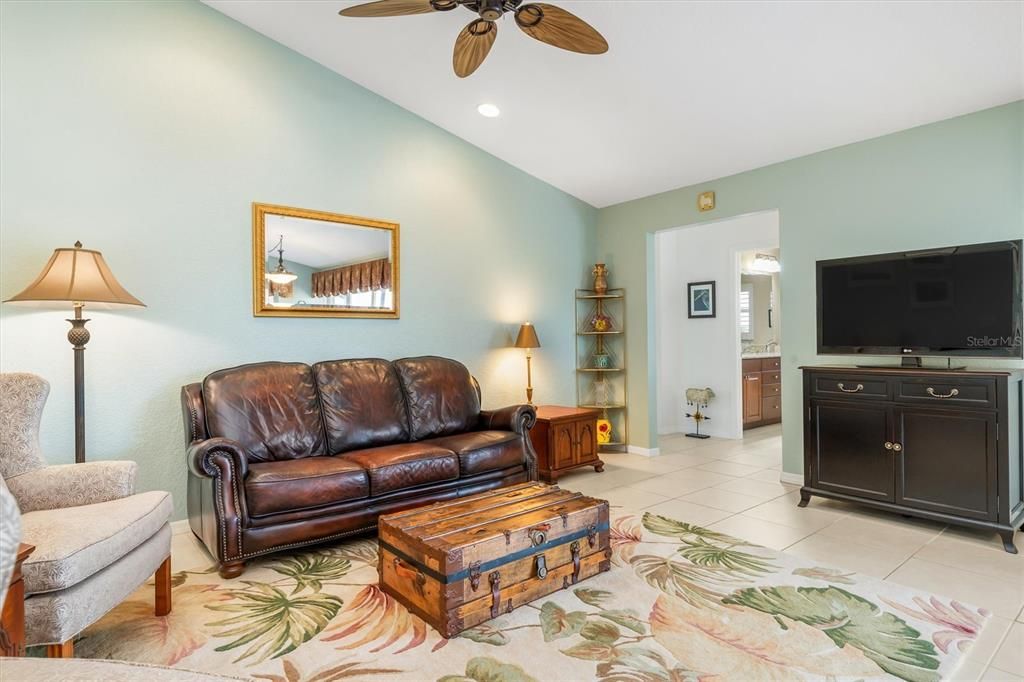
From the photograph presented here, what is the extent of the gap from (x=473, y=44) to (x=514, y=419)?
236 centimetres

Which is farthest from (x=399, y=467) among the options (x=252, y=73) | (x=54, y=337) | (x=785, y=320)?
(x=785, y=320)

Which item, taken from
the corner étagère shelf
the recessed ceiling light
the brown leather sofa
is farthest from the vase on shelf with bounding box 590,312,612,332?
the recessed ceiling light

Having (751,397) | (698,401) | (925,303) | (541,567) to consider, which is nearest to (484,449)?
(541,567)

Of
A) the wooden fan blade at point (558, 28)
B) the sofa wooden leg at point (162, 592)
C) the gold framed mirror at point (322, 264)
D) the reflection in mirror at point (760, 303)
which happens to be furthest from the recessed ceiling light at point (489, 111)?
the reflection in mirror at point (760, 303)

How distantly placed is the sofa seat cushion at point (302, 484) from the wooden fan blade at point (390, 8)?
2.24 metres

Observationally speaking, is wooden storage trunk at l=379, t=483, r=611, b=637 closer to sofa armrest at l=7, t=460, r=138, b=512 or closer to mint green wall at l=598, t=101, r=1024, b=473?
sofa armrest at l=7, t=460, r=138, b=512

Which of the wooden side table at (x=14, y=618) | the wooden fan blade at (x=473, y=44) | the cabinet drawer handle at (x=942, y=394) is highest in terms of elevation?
the wooden fan blade at (x=473, y=44)

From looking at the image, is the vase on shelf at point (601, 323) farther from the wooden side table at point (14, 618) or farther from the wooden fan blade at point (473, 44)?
the wooden side table at point (14, 618)

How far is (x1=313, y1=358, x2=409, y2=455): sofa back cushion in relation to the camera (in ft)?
12.0

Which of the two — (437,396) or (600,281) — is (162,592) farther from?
(600,281)

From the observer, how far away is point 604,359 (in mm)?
5637

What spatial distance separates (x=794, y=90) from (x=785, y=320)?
1.68 metres

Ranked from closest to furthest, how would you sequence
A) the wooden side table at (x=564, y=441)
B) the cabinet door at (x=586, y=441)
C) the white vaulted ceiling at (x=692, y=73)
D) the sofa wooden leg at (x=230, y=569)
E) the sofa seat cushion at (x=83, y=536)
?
1. the sofa seat cushion at (x=83, y=536)
2. the sofa wooden leg at (x=230, y=569)
3. the white vaulted ceiling at (x=692, y=73)
4. the wooden side table at (x=564, y=441)
5. the cabinet door at (x=586, y=441)

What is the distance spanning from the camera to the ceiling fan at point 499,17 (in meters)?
2.44
